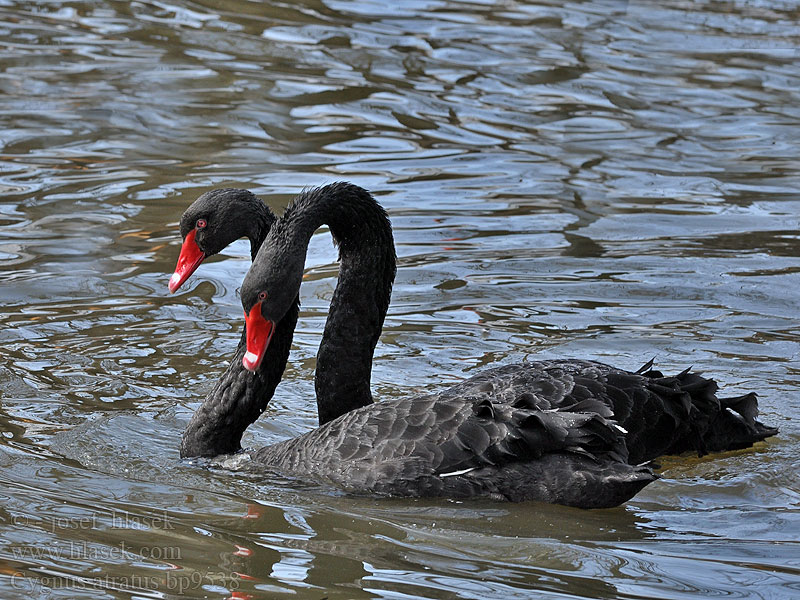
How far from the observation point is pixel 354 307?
5969 mm

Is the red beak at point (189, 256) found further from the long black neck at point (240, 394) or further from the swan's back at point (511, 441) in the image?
the swan's back at point (511, 441)

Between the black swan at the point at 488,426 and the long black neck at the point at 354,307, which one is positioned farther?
the long black neck at the point at 354,307

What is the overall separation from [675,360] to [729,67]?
7.54 meters

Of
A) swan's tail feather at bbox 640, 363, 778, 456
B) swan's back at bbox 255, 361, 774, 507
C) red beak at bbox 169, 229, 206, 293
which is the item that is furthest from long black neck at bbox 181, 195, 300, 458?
swan's tail feather at bbox 640, 363, 778, 456

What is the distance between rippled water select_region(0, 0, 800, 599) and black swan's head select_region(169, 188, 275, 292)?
2.89 feet

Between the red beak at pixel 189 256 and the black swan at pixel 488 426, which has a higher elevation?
the red beak at pixel 189 256

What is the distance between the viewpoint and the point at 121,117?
1154 centimetres

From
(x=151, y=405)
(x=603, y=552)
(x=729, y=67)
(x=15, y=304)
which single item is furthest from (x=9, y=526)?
(x=729, y=67)

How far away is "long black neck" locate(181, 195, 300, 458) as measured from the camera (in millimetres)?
5750

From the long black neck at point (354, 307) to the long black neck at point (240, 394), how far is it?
239 millimetres

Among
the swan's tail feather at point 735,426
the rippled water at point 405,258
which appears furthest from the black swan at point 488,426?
the rippled water at point 405,258

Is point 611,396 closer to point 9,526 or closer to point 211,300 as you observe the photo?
point 9,526

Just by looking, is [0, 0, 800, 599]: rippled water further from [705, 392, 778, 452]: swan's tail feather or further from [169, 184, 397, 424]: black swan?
[169, 184, 397, 424]: black swan

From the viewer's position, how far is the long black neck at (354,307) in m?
5.93
